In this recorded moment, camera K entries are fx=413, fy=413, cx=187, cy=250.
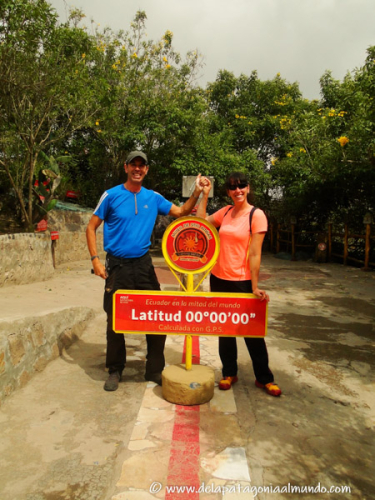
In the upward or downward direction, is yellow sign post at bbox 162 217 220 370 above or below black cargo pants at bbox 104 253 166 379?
above

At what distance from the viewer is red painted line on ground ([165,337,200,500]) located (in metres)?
2.14

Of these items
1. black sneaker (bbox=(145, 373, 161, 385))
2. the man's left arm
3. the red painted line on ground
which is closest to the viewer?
the red painted line on ground

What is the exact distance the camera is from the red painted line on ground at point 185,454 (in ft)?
7.02

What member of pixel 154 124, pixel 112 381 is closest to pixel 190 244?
pixel 112 381

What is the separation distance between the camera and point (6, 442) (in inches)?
98.9

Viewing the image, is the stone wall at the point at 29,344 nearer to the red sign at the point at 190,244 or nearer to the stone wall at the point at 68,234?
the red sign at the point at 190,244

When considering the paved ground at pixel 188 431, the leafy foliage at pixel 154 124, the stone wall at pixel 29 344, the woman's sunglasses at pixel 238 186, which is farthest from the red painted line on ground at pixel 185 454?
the leafy foliage at pixel 154 124

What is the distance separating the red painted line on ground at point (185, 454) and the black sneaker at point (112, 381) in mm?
575

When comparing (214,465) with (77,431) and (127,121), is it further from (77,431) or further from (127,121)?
(127,121)

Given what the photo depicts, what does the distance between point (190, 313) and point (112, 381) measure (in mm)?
928

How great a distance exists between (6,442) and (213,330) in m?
1.49

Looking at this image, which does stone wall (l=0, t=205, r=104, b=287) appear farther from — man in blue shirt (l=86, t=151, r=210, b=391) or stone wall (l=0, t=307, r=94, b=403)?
man in blue shirt (l=86, t=151, r=210, b=391)

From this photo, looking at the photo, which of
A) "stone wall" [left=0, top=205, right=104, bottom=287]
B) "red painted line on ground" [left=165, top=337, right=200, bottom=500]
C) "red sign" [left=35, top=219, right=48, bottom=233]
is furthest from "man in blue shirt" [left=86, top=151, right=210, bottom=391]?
"red sign" [left=35, top=219, right=48, bottom=233]

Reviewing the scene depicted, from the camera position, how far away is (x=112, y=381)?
3.32 m
